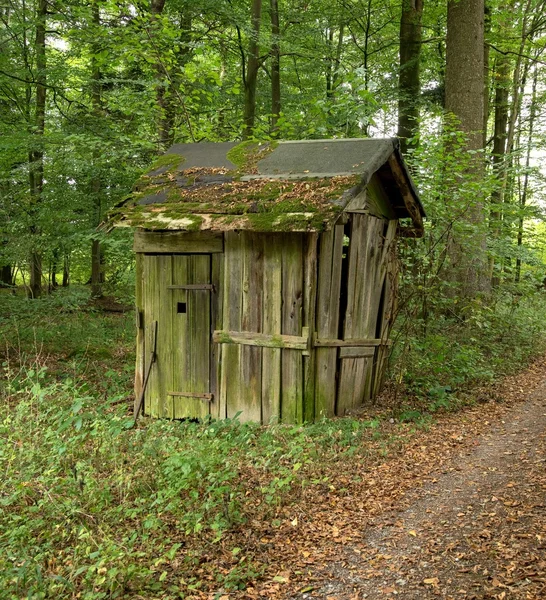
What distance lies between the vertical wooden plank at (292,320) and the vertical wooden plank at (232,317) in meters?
0.66

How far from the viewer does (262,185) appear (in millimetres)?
6602

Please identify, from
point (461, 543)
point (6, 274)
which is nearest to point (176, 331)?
point (461, 543)

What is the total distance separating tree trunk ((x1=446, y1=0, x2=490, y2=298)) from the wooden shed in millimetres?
3103

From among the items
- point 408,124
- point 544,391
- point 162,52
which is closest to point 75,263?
point 162,52

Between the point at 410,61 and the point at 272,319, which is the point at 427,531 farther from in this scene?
the point at 410,61

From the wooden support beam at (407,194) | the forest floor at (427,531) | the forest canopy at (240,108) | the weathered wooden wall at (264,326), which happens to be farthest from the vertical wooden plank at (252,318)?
the forest canopy at (240,108)

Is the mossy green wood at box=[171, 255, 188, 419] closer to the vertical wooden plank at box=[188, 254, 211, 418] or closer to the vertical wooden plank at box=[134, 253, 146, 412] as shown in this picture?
the vertical wooden plank at box=[188, 254, 211, 418]

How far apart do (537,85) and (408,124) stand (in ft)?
32.0

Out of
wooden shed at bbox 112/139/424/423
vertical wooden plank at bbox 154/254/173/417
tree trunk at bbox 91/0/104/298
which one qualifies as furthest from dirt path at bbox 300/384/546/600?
tree trunk at bbox 91/0/104/298

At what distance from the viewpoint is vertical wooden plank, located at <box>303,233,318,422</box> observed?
6.39 metres

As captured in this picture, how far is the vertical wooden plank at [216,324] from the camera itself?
693 cm

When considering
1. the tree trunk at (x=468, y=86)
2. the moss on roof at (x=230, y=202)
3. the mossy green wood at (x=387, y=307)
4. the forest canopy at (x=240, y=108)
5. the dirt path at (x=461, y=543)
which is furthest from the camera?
the tree trunk at (x=468, y=86)

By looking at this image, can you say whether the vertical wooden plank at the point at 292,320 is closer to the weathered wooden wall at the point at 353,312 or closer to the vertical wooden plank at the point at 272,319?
the vertical wooden plank at the point at 272,319

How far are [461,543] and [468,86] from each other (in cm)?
948
